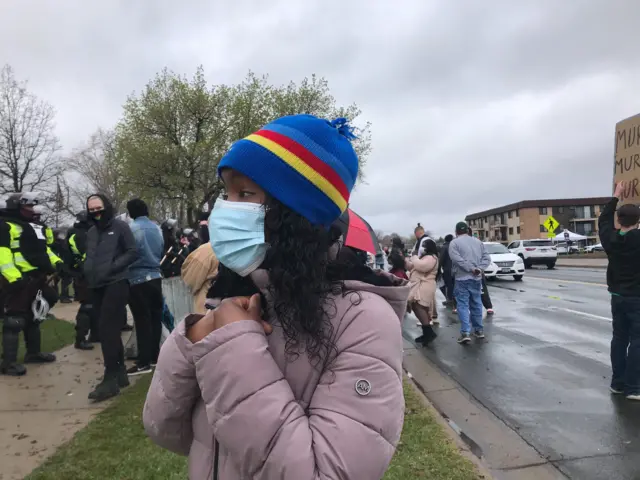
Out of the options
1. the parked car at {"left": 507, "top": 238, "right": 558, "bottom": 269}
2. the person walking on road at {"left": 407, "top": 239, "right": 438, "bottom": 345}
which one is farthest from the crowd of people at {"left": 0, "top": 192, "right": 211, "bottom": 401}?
the parked car at {"left": 507, "top": 238, "right": 558, "bottom": 269}

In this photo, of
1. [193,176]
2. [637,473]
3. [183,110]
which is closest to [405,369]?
[637,473]

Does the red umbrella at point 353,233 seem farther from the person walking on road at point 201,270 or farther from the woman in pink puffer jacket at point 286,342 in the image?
the person walking on road at point 201,270

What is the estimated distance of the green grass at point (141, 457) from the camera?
3328mm

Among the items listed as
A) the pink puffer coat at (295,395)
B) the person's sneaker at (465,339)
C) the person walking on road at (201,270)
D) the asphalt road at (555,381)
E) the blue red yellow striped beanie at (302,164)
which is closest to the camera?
the pink puffer coat at (295,395)

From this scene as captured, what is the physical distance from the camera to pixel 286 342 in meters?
1.20

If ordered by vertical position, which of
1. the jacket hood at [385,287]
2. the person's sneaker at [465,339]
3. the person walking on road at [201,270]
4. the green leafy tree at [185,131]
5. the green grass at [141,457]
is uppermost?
the green leafy tree at [185,131]

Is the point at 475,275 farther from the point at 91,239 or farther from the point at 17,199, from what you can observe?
the point at 17,199

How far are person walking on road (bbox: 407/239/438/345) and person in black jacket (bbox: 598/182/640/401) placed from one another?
3310 mm

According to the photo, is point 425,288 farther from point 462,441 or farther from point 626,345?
point 462,441

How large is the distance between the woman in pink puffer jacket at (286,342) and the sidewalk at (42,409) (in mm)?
3033

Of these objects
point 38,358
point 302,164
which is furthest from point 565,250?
point 302,164

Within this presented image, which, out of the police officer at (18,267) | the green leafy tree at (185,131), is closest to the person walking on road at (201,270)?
the police officer at (18,267)

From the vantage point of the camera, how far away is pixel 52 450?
12.4 ft

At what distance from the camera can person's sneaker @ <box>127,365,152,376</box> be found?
5.99 metres
